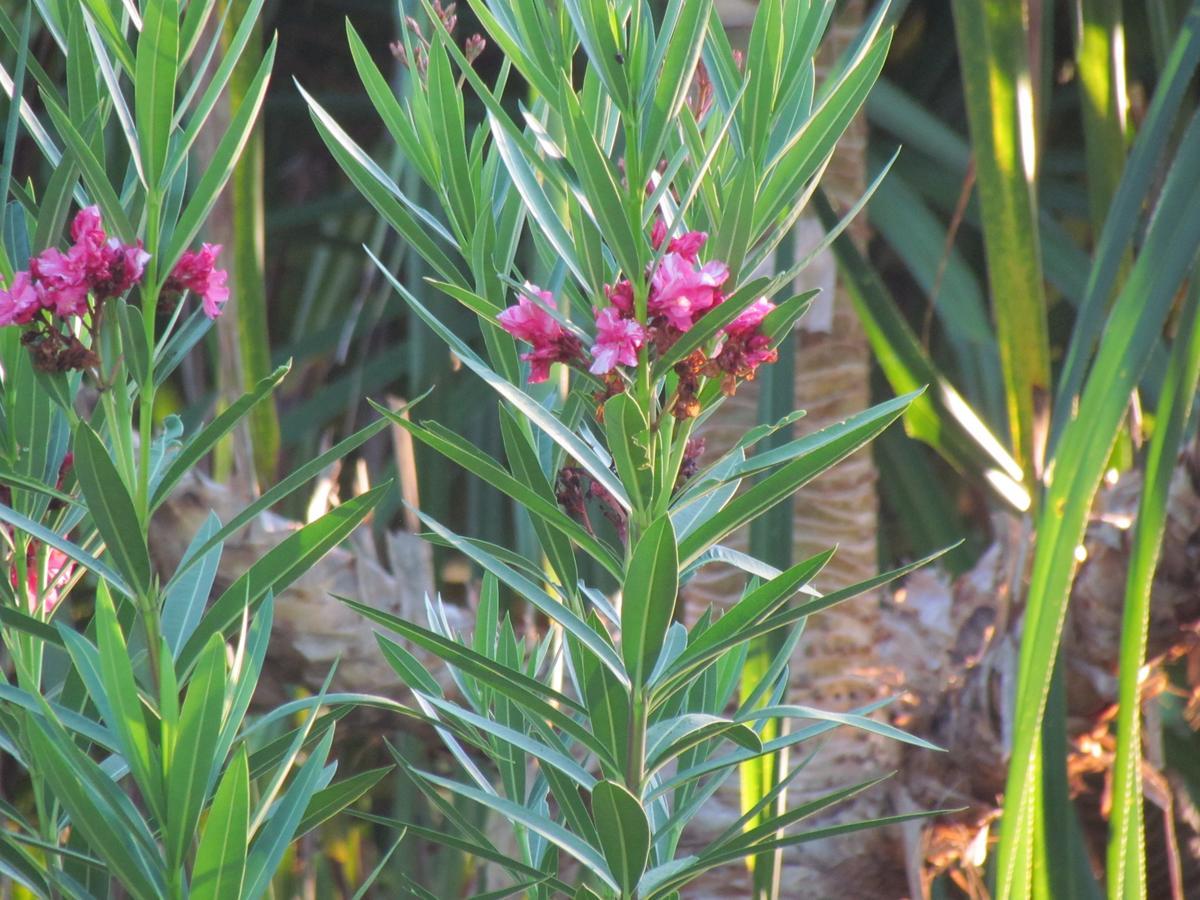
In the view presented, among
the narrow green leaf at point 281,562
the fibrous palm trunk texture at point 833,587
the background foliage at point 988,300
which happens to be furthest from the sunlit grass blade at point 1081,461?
the narrow green leaf at point 281,562

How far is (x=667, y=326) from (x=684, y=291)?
1 cm

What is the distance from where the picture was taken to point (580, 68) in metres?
1.16

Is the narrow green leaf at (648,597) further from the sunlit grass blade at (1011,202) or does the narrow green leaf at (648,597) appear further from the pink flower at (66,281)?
the sunlit grass blade at (1011,202)

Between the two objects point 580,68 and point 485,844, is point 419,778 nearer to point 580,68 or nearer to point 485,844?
point 485,844

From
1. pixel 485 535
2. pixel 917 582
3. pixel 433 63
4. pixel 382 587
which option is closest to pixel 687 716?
pixel 433 63

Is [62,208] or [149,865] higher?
[62,208]

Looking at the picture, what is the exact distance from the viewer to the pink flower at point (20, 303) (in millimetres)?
327

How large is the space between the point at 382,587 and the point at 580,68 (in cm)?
56

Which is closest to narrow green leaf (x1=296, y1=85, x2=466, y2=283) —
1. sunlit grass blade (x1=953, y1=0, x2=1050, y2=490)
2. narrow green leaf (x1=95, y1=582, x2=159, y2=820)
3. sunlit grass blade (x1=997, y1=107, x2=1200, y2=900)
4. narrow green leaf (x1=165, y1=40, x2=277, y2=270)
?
narrow green leaf (x1=165, y1=40, x2=277, y2=270)

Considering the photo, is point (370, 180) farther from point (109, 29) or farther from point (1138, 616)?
point (1138, 616)

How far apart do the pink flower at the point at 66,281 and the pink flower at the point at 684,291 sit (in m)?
0.15

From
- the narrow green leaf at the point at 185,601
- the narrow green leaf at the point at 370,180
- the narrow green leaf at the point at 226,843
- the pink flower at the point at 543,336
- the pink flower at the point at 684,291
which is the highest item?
the narrow green leaf at the point at 370,180

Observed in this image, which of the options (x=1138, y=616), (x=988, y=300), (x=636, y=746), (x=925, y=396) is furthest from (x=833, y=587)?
(x=988, y=300)

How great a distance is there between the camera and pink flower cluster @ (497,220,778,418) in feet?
1.00
